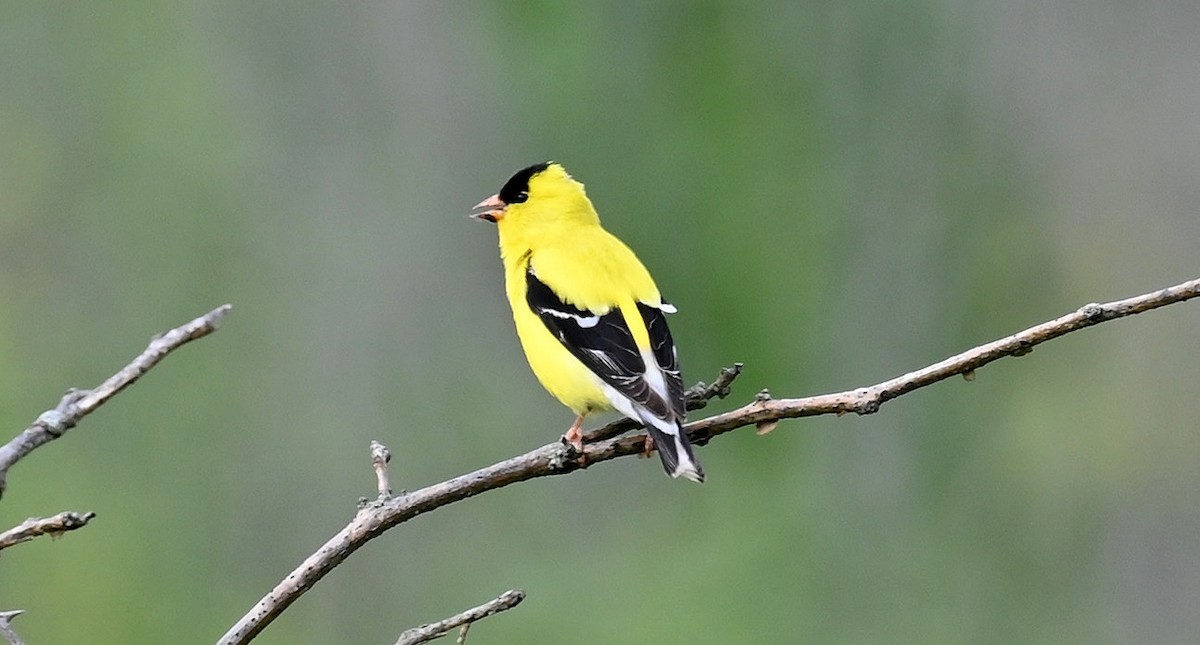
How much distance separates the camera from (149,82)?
278 inches

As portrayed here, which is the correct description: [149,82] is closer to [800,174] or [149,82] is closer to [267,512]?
[267,512]

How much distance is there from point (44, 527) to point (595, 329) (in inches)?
65.5

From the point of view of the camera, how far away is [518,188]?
11.4 feet

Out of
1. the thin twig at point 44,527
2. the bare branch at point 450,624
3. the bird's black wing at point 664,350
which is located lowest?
the bare branch at point 450,624

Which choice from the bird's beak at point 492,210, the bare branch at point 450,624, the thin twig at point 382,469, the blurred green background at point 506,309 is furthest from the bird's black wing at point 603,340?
the blurred green background at point 506,309

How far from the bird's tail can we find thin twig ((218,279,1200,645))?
351 millimetres

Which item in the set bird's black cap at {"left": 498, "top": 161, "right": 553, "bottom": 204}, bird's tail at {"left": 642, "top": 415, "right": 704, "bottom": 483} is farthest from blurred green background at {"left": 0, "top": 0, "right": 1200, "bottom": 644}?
bird's tail at {"left": 642, "top": 415, "right": 704, "bottom": 483}

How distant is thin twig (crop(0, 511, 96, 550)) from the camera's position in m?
1.24

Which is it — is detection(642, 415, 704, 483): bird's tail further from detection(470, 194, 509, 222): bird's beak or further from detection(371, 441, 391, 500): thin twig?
A: detection(470, 194, 509, 222): bird's beak

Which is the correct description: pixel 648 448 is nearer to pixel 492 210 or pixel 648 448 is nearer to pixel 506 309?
pixel 492 210

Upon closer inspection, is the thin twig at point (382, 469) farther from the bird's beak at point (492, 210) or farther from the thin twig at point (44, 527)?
the bird's beak at point (492, 210)

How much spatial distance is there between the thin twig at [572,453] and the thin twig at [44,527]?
18 centimetres

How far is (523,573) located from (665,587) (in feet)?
2.12

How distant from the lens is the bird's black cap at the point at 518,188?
11.4 feet
